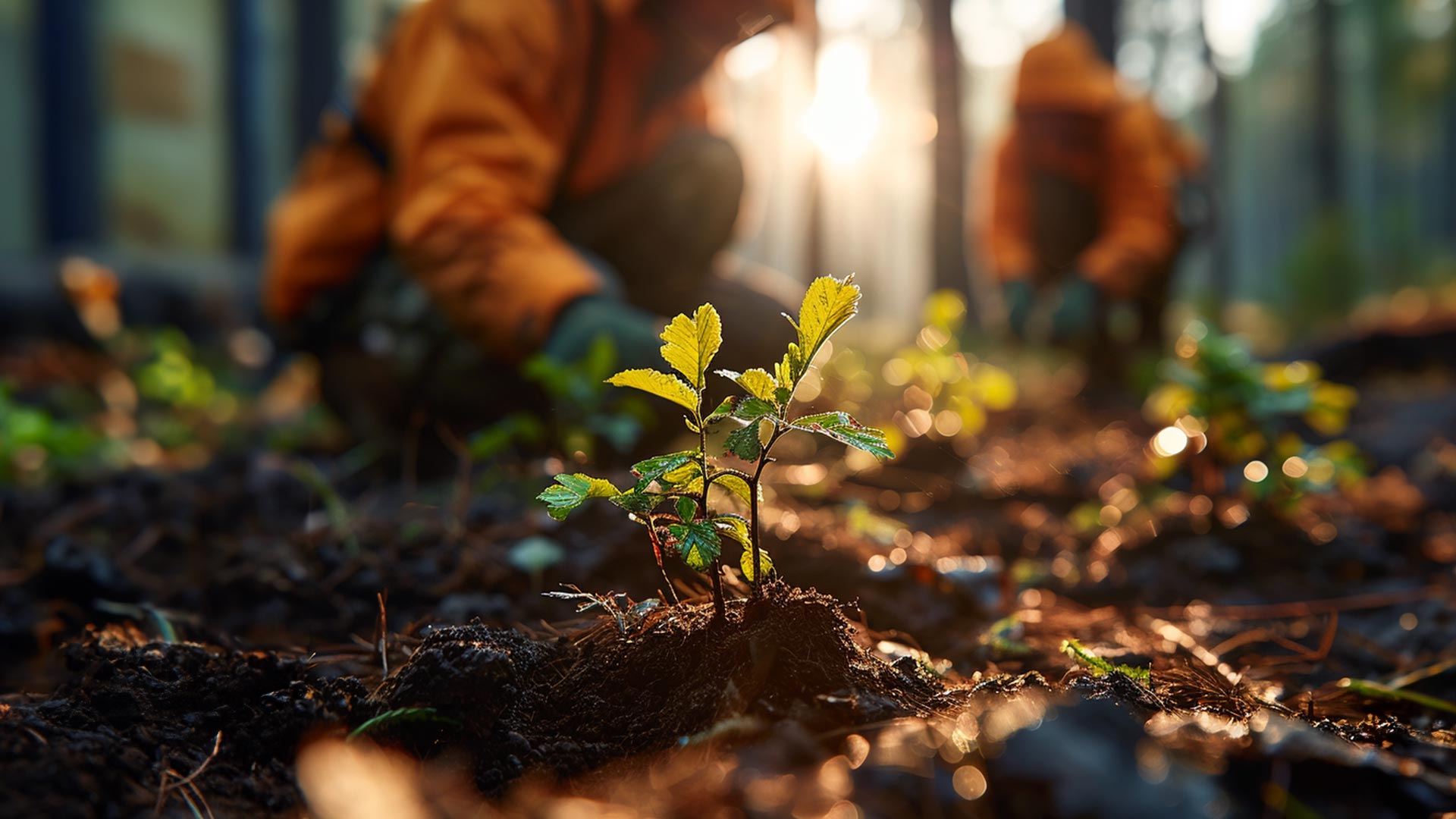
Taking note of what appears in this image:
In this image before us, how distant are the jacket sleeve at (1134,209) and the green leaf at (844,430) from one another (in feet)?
15.4

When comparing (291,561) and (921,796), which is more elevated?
(921,796)

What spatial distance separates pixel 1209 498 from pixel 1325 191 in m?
13.1

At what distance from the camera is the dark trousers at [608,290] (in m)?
2.64

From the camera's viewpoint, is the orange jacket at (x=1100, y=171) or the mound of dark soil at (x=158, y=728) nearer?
the mound of dark soil at (x=158, y=728)

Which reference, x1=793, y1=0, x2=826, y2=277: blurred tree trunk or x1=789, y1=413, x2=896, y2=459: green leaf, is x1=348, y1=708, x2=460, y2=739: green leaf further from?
x1=793, y1=0, x2=826, y2=277: blurred tree trunk

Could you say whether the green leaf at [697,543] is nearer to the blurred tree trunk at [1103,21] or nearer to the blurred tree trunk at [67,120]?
the blurred tree trunk at [67,120]

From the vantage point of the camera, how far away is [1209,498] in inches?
79.5

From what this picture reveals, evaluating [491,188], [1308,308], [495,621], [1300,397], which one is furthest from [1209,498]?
[1308,308]

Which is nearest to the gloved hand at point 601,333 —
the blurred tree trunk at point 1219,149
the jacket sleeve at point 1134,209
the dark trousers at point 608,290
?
the dark trousers at point 608,290

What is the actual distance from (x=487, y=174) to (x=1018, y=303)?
4.15 metres

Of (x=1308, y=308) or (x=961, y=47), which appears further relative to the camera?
(x=1308, y=308)

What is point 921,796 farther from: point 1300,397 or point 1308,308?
point 1308,308

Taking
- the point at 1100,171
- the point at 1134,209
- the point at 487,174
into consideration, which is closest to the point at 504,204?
the point at 487,174

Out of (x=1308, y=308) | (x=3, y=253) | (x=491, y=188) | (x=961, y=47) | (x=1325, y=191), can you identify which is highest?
(x=961, y=47)
